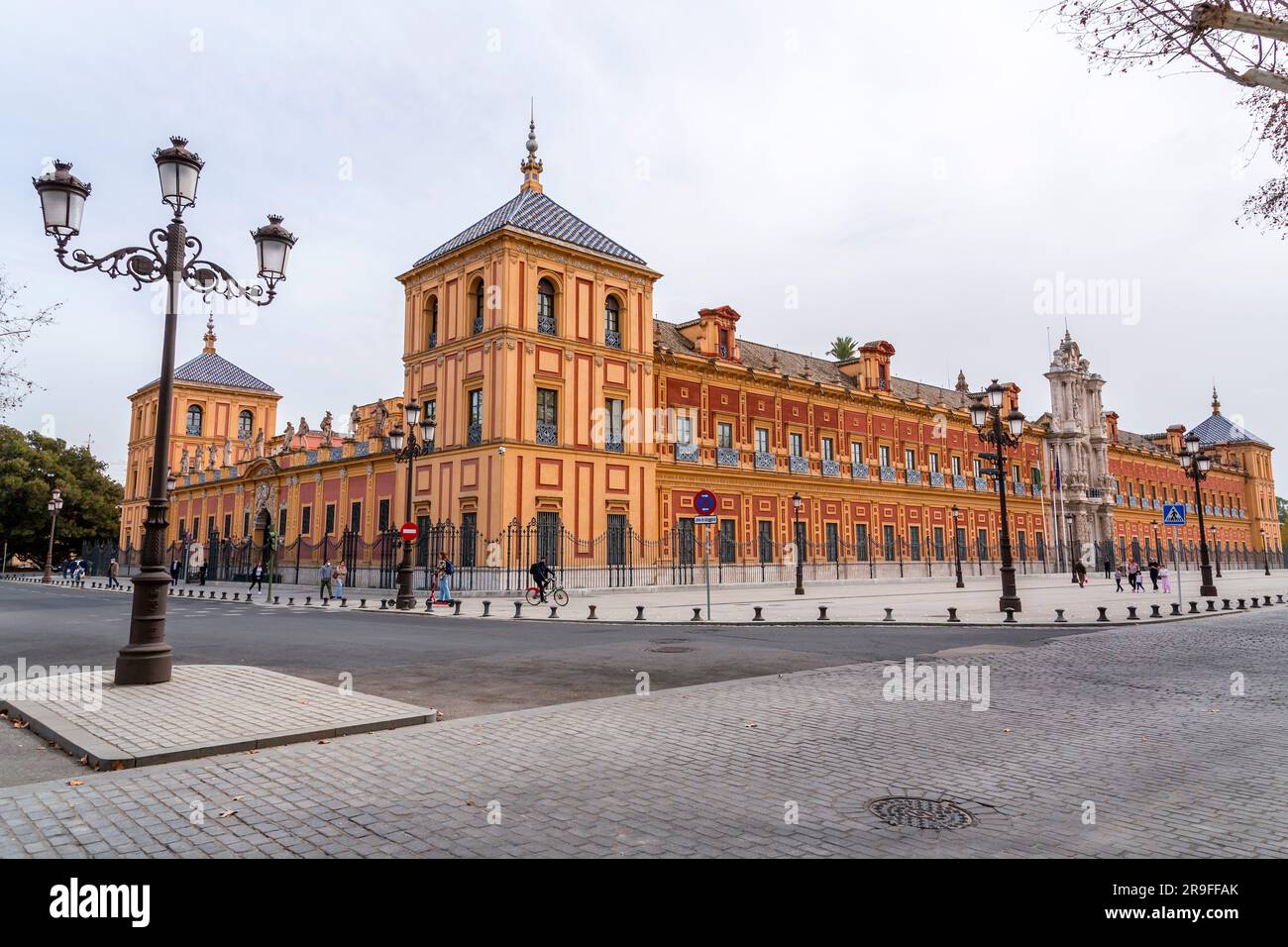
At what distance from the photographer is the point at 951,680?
8898 millimetres

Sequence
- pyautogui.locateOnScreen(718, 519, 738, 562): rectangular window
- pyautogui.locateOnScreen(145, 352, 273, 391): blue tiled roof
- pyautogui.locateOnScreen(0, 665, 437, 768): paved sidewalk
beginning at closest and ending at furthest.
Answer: pyautogui.locateOnScreen(0, 665, 437, 768): paved sidewalk
pyautogui.locateOnScreen(718, 519, 738, 562): rectangular window
pyautogui.locateOnScreen(145, 352, 273, 391): blue tiled roof

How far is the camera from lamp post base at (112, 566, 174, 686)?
8.23 meters

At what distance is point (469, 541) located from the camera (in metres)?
28.7

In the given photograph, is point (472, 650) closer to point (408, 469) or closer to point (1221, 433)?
→ point (408, 469)

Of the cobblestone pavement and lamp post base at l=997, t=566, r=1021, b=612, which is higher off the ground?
lamp post base at l=997, t=566, r=1021, b=612

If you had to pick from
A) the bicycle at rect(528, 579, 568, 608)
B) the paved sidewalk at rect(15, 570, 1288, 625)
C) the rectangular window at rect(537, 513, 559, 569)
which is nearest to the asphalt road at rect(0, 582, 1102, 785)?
the paved sidewalk at rect(15, 570, 1288, 625)

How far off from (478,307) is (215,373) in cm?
3361

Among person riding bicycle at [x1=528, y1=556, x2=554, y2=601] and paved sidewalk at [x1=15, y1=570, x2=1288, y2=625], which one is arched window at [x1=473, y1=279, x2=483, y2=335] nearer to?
paved sidewalk at [x1=15, y1=570, x2=1288, y2=625]

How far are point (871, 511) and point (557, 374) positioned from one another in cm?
2190

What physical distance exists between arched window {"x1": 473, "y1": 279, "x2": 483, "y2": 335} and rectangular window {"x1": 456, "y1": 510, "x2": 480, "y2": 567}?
22.9 ft

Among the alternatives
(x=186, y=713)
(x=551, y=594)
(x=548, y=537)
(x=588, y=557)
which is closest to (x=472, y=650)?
(x=186, y=713)

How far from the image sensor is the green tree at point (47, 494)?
58250mm
